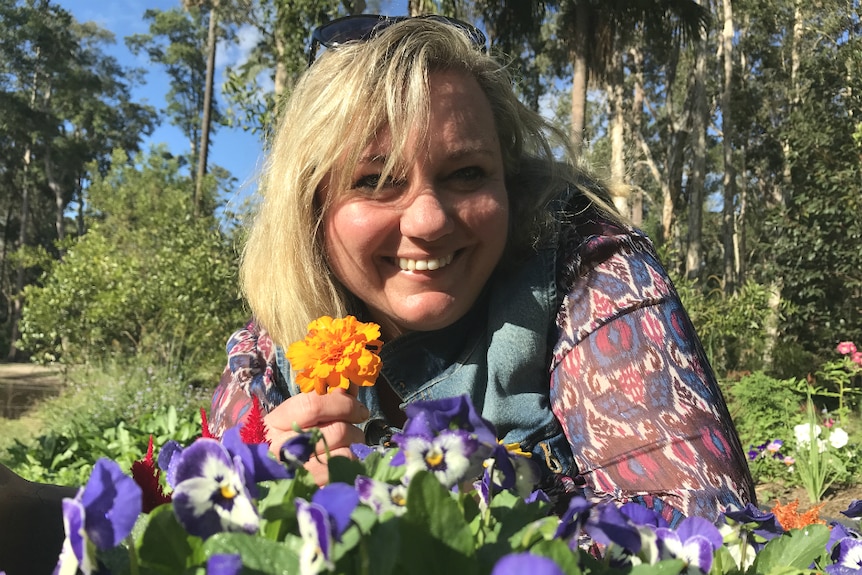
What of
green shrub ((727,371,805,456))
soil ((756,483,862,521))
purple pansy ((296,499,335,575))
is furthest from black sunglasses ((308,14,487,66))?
green shrub ((727,371,805,456))

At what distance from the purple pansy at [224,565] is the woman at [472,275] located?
101 cm

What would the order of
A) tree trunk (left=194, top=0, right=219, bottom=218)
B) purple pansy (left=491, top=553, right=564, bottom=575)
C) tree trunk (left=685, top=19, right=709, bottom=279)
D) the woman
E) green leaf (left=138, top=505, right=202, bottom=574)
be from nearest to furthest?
purple pansy (left=491, top=553, right=564, bottom=575), green leaf (left=138, top=505, right=202, bottom=574), the woman, tree trunk (left=685, top=19, right=709, bottom=279), tree trunk (left=194, top=0, right=219, bottom=218)

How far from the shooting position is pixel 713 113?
24219mm

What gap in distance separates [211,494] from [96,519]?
7 centimetres

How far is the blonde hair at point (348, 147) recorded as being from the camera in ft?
4.96

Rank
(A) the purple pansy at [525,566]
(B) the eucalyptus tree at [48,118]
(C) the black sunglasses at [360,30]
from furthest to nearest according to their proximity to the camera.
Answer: (B) the eucalyptus tree at [48,118] → (C) the black sunglasses at [360,30] → (A) the purple pansy at [525,566]

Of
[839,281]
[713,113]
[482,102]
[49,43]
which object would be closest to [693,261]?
[839,281]

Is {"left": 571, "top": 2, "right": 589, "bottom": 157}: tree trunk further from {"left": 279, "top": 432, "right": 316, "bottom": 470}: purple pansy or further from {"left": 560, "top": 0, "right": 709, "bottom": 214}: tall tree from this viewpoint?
{"left": 279, "top": 432, "right": 316, "bottom": 470}: purple pansy

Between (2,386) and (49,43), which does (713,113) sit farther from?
(49,43)

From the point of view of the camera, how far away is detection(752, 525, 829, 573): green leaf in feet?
1.83

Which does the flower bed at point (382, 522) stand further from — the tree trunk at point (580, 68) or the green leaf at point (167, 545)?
the tree trunk at point (580, 68)

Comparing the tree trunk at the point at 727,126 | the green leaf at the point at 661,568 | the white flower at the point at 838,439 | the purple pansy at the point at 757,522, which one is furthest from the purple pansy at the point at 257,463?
the tree trunk at the point at 727,126

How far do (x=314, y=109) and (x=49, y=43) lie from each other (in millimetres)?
36924

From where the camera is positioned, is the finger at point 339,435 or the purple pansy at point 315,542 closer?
the purple pansy at point 315,542
